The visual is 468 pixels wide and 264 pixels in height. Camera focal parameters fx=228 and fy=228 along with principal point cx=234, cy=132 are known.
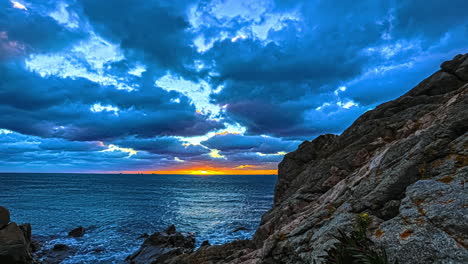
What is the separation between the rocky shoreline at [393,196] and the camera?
22.0 feet

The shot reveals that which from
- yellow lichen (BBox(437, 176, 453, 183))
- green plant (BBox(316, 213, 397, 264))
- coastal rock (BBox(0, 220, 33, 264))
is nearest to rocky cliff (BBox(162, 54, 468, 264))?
yellow lichen (BBox(437, 176, 453, 183))

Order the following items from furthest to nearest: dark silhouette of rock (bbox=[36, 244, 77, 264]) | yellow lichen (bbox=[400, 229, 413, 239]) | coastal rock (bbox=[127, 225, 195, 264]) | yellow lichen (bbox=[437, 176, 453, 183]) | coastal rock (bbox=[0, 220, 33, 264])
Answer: dark silhouette of rock (bbox=[36, 244, 77, 264]), coastal rock (bbox=[127, 225, 195, 264]), coastal rock (bbox=[0, 220, 33, 264]), yellow lichen (bbox=[437, 176, 453, 183]), yellow lichen (bbox=[400, 229, 413, 239])

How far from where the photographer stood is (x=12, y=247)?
1073 inches

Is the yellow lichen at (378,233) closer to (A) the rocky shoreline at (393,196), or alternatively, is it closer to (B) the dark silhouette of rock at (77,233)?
(A) the rocky shoreline at (393,196)

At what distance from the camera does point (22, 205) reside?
8025 centimetres

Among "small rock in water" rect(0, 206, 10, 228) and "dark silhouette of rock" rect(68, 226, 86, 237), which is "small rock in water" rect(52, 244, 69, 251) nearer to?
"dark silhouette of rock" rect(68, 226, 86, 237)

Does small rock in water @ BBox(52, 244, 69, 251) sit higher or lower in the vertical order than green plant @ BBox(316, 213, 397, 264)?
lower

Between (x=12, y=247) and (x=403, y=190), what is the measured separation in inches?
1559

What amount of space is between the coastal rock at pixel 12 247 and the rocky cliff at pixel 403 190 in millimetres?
23748

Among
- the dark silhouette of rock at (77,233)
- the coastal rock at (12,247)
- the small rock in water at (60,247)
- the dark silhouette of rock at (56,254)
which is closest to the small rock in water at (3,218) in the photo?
the coastal rock at (12,247)

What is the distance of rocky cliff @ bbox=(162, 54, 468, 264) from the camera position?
6.67 meters

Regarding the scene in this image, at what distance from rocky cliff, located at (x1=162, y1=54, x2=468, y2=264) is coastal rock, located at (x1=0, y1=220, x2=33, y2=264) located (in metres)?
23.7

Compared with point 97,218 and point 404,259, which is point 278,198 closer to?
point 404,259

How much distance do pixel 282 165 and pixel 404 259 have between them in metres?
25.0
